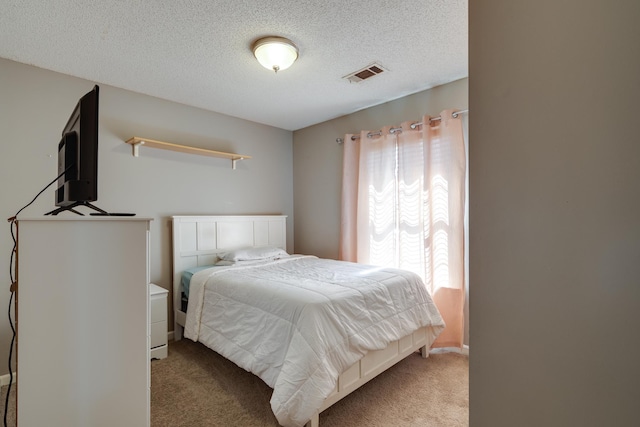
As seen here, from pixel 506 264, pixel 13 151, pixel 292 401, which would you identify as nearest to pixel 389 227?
pixel 292 401

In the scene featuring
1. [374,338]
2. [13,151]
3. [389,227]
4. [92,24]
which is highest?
[92,24]

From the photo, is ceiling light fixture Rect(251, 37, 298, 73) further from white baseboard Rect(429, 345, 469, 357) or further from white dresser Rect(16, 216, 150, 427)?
white baseboard Rect(429, 345, 469, 357)

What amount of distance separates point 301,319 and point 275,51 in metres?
1.84

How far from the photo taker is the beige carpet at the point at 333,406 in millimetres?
1768

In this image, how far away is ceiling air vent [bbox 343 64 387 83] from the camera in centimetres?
245

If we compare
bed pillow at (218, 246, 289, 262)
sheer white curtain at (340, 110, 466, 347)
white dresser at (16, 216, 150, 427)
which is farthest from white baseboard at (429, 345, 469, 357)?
white dresser at (16, 216, 150, 427)

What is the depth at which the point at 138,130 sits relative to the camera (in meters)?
2.89

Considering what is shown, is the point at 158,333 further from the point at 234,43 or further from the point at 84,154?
the point at 234,43

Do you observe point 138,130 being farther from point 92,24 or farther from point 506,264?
point 506,264

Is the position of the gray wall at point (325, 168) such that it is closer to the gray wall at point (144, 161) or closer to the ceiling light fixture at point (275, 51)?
the gray wall at point (144, 161)

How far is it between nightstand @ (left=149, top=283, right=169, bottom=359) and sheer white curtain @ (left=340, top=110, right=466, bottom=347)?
193 cm

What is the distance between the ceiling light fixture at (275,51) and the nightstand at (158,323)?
6.86ft

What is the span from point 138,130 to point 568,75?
10.9ft

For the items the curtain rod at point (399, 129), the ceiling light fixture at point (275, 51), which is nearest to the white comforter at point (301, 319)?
the curtain rod at point (399, 129)
